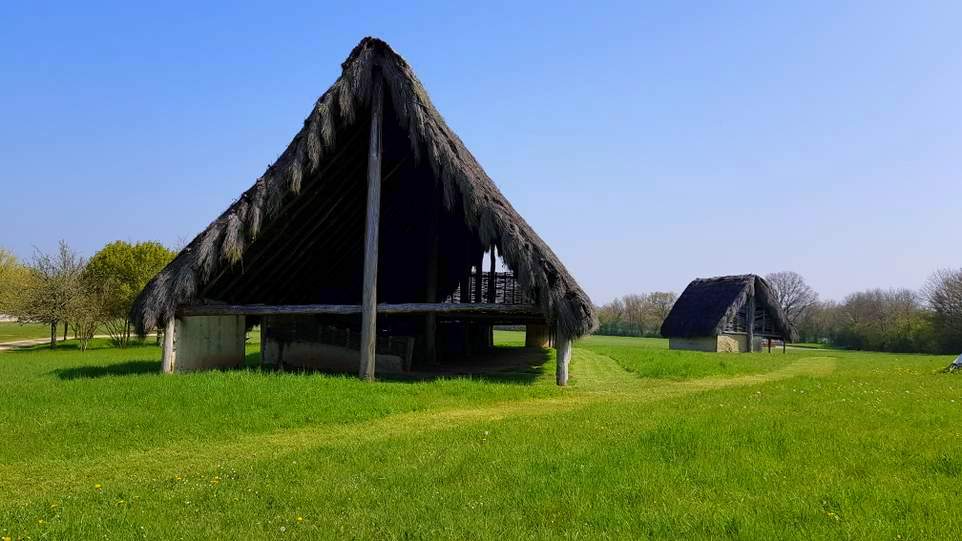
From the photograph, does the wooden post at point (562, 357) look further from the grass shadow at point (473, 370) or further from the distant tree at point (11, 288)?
the distant tree at point (11, 288)

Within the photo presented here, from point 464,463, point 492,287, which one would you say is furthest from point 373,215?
point 464,463

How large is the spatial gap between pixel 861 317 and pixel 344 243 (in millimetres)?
62653

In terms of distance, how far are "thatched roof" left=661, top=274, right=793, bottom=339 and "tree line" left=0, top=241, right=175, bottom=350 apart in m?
27.0

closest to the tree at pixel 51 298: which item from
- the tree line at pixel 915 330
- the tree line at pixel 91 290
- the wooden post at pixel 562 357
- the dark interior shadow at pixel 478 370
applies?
the tree line at pixel 91 290

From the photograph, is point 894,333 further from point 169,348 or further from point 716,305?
point 169,348

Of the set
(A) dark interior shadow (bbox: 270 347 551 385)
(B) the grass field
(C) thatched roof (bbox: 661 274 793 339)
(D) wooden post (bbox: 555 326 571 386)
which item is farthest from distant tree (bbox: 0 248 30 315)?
(C) thatched roof (bbox: 661 274 793 339)

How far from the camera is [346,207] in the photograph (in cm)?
1566

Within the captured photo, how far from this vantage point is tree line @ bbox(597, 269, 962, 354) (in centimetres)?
4316

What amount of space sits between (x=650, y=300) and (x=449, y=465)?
81493mm

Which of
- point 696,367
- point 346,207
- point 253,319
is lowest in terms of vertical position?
point 696,367

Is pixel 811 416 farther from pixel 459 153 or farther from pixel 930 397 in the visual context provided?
pixel 459 153

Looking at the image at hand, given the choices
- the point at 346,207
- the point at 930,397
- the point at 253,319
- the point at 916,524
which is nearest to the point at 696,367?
the point at 930,397

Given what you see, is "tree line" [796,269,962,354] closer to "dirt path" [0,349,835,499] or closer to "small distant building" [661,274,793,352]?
"small distant building" [661,274,793,352]

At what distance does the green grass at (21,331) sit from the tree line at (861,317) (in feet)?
119
